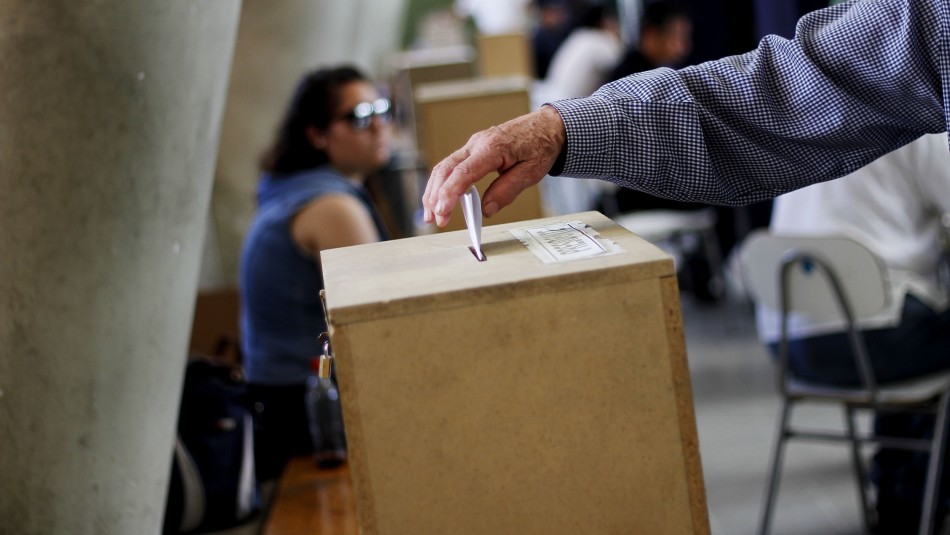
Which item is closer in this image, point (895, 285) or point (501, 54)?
point (895, 285)

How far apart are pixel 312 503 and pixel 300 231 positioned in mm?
905

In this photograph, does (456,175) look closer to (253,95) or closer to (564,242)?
Answer: (564,242)

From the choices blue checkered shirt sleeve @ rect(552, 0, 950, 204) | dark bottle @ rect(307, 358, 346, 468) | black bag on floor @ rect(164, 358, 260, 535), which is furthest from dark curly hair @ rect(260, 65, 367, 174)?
blue checkered shirt sleeve @ rect(552, 0, 950, 204)

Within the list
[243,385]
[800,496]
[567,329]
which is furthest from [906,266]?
[567,329]

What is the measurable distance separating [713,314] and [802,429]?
2047mm

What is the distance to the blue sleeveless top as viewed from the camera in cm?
306

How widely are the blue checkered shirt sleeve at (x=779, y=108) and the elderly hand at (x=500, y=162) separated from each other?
1.1 inches

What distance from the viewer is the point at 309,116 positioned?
3.22 meters

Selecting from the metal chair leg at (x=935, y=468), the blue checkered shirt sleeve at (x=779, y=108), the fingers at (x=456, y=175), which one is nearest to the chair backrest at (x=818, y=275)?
the metal chair leg at (x=935, y=468)

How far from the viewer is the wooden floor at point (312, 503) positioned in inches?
87.7

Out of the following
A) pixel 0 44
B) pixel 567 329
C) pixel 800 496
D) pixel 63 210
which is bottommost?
pixel 800 496


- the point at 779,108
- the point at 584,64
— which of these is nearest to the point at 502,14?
the point at 584,64

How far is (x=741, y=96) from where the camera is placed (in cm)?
132

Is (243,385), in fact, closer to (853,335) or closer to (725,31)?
(853,335)
